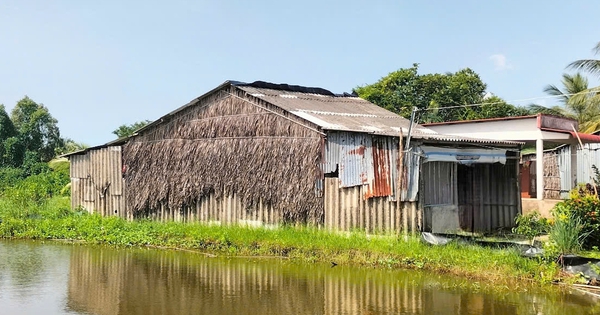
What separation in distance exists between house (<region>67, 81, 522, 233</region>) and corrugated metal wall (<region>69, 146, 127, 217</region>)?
0.03m

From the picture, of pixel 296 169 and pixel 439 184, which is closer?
pixel 439 184

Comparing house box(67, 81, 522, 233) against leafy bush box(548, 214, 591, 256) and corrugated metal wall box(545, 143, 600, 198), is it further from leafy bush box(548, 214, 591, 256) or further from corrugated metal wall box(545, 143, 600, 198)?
corrugated metal wall box(545, 143, 600, 198)

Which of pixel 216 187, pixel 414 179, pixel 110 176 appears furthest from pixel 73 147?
pixel 414 179

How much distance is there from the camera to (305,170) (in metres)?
14.3

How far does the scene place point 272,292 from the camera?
9.68 metres

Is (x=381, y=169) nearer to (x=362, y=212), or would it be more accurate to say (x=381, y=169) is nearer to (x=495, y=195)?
(x=362, y=212)

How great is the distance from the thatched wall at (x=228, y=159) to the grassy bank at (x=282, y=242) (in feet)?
2.49

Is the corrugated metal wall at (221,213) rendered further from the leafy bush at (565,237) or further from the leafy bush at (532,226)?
the leafy bush at (565,237)

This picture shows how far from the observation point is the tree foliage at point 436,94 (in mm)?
32463

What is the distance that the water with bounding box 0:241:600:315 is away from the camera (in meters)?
8.59

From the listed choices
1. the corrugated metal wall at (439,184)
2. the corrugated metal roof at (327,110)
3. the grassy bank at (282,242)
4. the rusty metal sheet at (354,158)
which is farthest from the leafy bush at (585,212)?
the rusty metal sheet at (354,158)

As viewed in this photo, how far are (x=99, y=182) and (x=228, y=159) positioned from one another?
17.3ft

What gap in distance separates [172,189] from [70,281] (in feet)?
21.3

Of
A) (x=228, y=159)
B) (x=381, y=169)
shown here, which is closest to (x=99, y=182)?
(x=228, y=159)
